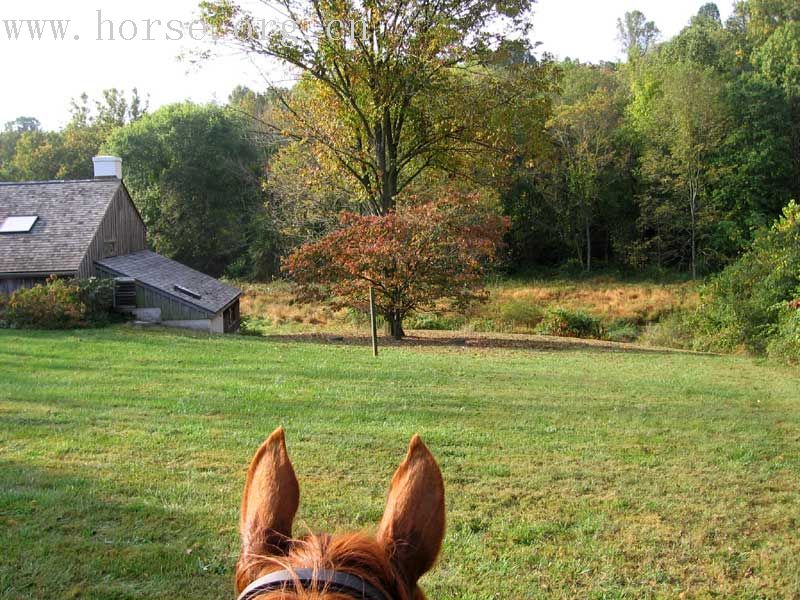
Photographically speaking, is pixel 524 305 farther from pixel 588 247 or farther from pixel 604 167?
pixel 604 167

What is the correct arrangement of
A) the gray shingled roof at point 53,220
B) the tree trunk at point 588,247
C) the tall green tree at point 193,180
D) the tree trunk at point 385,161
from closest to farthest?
the tree trunk at point 385,161 → the gray shingled roof at point 53,220 → the tall green tree at point 193,180 → the tree trunk at point 588,247

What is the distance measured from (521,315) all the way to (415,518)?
24.5 m

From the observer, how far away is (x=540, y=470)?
6094 millimetres

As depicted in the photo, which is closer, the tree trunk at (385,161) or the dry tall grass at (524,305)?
the tree trunk at (385,161)

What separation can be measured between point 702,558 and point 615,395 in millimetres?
5672

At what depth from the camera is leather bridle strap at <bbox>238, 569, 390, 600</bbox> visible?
42.6 inches

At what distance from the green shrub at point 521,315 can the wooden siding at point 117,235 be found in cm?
1406

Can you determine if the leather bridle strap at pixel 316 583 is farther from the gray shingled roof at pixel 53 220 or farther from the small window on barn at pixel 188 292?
the small window on barn at pixel 188 292

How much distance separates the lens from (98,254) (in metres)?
21.3

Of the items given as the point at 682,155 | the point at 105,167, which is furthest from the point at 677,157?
the point at 105,167

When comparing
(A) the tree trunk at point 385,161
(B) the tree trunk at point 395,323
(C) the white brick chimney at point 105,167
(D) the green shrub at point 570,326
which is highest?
(C) the white brick chimney at point 105,167

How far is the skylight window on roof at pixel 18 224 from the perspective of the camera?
68.2 ft

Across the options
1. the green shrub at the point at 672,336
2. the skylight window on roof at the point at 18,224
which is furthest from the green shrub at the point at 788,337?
the skylight window on roof at the point at 18,224

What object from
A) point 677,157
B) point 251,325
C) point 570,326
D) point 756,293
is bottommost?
point 570,326
